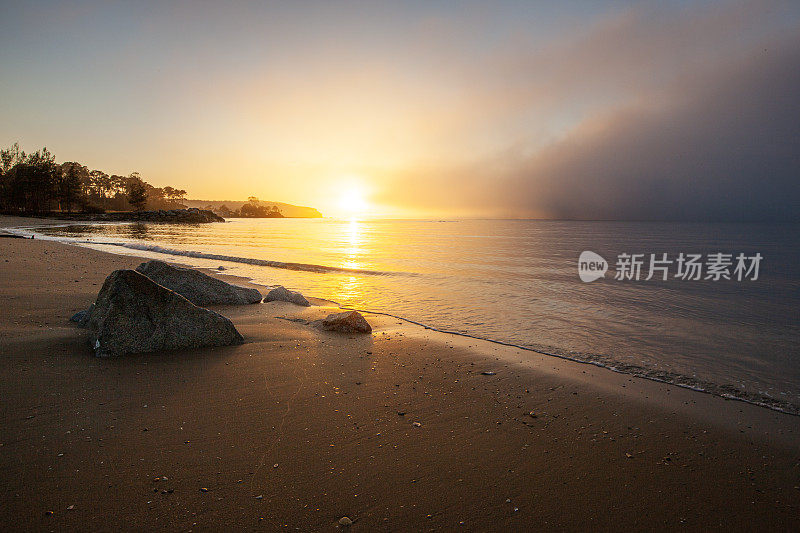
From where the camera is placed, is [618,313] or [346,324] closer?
[346,324]

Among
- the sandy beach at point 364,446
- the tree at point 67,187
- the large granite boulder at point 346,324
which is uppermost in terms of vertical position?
the tree at point 67,187

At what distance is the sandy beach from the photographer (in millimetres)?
2680

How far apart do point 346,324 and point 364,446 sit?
401cm

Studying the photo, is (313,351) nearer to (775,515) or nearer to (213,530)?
(213,530)

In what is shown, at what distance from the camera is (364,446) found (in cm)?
346

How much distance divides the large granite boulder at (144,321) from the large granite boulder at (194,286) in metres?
2.77

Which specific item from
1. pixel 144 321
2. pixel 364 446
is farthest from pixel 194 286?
pixel 364 446

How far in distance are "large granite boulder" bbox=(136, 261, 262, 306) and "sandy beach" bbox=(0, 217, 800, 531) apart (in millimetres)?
2932

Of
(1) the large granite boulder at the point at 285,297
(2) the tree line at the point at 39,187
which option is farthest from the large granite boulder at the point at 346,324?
(2) the tree line at the point at 39,187

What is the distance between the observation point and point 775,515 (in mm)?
2881

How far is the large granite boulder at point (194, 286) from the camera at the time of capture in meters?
8.60

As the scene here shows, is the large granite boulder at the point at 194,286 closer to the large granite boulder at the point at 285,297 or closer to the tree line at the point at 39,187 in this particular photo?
the large granite boulder at the point at 285,297

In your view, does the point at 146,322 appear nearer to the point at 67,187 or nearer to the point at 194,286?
the point at 194,286

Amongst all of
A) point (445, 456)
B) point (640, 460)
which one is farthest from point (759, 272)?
point (445, 456)
